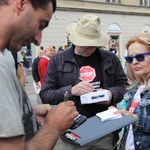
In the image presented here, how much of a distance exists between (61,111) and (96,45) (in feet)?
4.65

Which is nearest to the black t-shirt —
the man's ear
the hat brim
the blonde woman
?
the hat brim

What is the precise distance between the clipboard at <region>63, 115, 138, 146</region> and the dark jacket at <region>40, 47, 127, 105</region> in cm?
65

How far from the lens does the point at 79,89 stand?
2.57m

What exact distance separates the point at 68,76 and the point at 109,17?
1996cm

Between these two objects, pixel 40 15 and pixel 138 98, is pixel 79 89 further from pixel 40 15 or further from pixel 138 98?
pixel 40 15

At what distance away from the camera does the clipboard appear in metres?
1.73

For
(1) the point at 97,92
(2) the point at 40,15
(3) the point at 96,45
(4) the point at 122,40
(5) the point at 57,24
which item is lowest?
(4) the point at 122,40

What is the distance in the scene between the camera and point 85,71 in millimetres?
2750

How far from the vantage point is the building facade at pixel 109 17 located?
1937cm

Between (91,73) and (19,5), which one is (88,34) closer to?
(91,73)

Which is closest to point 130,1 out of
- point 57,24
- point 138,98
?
point 57,24

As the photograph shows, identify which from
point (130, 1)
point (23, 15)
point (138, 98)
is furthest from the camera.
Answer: point (130, 1)

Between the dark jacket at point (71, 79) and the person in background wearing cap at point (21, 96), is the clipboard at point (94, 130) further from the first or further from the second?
the dark jacket at point (71, 79)

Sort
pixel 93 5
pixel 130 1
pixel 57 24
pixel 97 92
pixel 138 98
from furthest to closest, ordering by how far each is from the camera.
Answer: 1. pixel 130 1
2. pixel 93 5
3. pixel 57 24
4. pixel 97 92
5. pixel 138 98
